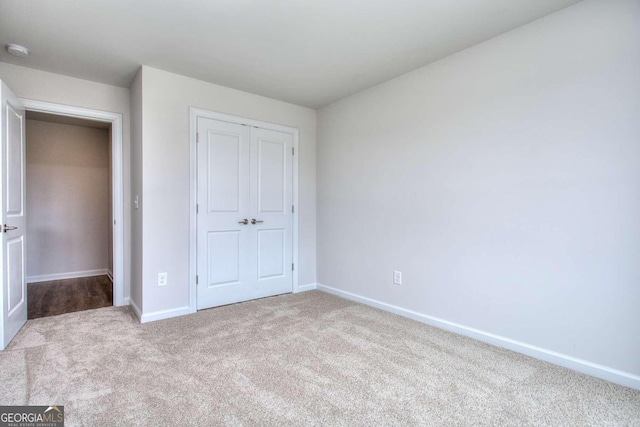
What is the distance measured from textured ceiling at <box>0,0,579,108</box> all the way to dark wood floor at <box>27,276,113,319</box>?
95.1 inches

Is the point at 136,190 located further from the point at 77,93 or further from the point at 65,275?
the point at 65,275

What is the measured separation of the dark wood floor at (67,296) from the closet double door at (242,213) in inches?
53.5

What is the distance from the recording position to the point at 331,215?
162 inches

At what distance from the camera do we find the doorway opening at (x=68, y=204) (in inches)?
183

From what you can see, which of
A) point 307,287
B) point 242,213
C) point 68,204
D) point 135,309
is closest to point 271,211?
point 242,213

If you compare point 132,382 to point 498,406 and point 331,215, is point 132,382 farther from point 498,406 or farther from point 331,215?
point 331,215

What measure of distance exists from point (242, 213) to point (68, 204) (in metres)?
3.22

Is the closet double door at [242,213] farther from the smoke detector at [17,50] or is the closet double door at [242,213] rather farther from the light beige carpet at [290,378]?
the smoke detector at [17,50]

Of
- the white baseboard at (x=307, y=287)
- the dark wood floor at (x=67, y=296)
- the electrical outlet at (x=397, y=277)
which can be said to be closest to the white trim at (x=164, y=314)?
the dark wood floor at (x=67, y=296)

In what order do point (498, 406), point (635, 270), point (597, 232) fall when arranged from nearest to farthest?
point (498, 406) → point (635, 270) → point (597, 232)

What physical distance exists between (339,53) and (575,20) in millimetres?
1637

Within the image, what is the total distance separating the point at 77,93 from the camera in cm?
329

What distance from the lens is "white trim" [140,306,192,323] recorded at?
9.86ft

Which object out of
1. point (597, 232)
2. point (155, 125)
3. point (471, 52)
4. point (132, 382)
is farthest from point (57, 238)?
point (597, 232)
